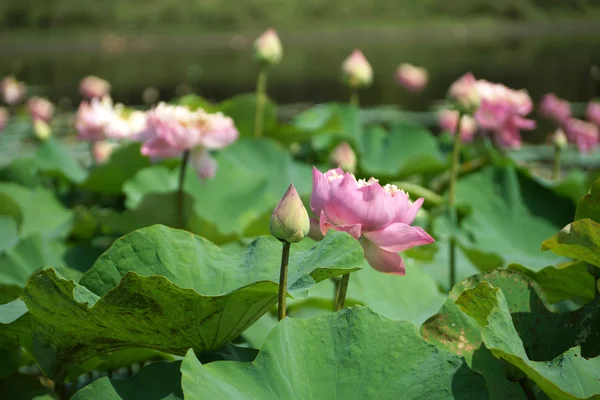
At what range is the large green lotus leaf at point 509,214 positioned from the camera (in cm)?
181

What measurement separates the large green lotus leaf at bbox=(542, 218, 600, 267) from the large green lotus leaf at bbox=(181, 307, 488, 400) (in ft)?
0.64

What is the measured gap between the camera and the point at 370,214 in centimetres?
82

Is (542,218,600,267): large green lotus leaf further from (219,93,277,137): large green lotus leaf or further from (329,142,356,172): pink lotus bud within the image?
(219,93,277,137): large green lotus leaf

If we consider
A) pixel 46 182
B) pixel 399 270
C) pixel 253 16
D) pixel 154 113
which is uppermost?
pixel 399 270

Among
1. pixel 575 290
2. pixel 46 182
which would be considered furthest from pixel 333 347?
pixel 46 182

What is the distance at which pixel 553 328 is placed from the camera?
0.83 m

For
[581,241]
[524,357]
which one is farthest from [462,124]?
[524,357]

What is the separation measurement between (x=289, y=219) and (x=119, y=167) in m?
1.47

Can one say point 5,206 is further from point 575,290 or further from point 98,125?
point 575,290

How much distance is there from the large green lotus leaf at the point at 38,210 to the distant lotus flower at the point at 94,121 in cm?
33

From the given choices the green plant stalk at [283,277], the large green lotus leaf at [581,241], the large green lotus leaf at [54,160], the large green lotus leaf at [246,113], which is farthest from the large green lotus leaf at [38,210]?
the large green lotus leaf at [581,241]

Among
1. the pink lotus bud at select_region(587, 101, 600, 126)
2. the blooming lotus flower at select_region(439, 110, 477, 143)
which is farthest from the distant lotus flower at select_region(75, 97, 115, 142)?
the pink lotus bud at select_region(587, 101, 600, 126)

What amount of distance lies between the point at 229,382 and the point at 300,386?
71 mm

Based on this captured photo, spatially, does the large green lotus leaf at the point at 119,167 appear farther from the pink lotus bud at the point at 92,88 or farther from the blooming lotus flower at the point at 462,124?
the pink lotus bud at the point at 92,88
